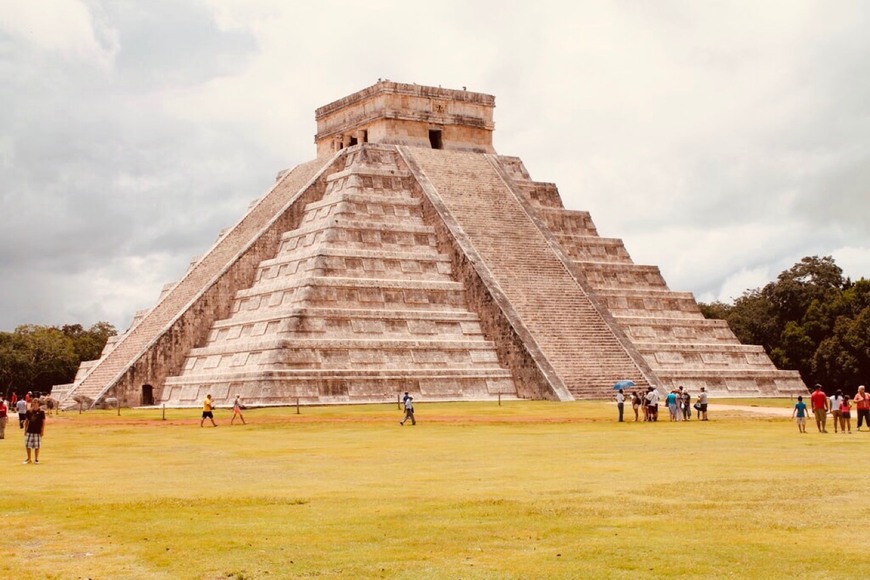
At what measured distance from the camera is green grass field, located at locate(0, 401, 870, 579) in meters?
11.9

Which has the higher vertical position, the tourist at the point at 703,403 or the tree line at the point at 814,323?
the tree line at the point at 814,323

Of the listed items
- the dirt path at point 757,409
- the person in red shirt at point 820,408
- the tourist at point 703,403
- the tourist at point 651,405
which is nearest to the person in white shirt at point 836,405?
the person in red shirt at point 820,408

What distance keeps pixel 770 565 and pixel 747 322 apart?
65339 mm

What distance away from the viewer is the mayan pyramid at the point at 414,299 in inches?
1702

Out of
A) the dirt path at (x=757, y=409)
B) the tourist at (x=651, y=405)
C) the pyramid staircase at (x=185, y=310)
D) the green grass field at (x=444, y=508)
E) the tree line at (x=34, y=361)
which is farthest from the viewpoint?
the tree line at (x=34, y=361)

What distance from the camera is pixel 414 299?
46.8 m

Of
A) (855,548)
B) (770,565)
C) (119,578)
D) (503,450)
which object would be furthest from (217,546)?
(503,450)

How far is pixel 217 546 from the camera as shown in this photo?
42.3 ft

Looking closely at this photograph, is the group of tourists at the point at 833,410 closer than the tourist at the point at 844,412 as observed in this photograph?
Yes

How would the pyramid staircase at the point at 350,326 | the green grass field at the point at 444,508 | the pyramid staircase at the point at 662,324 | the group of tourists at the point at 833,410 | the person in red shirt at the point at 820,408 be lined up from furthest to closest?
the pyramid staircase at the point at 662,324, the pyramid staircase at the point at 350,326, the person in red shirt at the point at 820,408, the group of tourists at the point at 833,410, the green grass field at the point at 444,508

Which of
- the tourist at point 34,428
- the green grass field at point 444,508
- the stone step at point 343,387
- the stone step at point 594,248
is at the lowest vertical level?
the green grass field at point 444,508

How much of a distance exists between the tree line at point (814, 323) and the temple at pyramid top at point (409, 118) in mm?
20916

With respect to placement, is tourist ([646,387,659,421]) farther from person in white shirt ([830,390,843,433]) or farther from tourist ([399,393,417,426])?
tourist ([399,393,417,426])

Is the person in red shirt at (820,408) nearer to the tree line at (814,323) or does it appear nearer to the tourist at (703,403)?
the tourist at (703,403)
